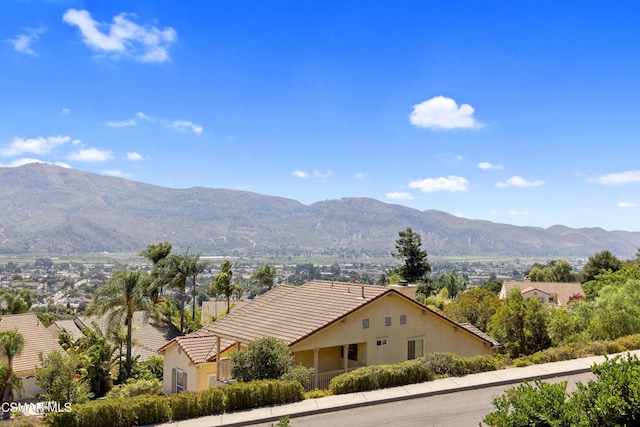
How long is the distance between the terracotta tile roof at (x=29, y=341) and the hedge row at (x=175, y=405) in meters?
25.1

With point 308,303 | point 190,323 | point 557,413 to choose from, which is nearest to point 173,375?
point 308,303

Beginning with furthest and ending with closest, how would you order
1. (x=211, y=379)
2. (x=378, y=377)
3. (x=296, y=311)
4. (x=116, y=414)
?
(x=296, y=311) → (x=211, y=379) → (x=378, y=377) → (x=116, y=414)

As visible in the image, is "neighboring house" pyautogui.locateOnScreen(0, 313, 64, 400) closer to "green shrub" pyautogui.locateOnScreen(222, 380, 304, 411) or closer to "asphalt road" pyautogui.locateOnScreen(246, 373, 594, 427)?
"green shrub" pyautogui.locateOnScreen(222, 380, 304, 411)

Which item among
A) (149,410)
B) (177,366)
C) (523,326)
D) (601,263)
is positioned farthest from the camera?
(601,263)

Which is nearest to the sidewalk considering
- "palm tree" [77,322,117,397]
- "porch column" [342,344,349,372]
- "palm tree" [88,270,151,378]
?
"porch column" [342,344,349,372]

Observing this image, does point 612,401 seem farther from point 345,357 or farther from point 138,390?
point 138,390

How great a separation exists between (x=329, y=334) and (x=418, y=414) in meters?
8.84

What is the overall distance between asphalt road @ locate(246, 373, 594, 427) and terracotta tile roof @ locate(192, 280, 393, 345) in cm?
735

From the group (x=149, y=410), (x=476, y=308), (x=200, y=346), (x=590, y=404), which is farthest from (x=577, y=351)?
(x=200, y=346)

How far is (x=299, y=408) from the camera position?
51.8ft

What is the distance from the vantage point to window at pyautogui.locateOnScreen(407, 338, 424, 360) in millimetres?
26812

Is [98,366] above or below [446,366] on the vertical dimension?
below

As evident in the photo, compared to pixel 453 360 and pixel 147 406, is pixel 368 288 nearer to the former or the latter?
pixel 453 360

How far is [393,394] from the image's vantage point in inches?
675
